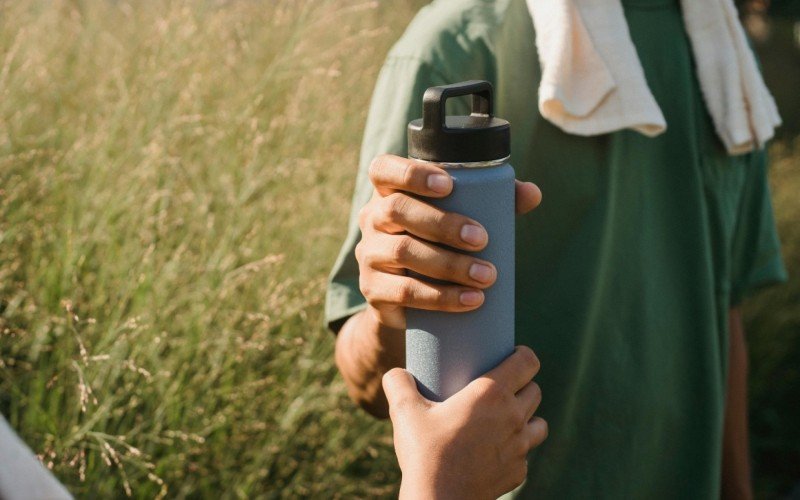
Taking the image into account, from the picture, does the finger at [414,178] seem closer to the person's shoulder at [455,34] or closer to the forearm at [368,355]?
the forearm at [368,355]

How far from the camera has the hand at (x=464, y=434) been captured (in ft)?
3.34

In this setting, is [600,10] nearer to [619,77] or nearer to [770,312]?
[619,77]

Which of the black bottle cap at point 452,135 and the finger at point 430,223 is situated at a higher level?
the black bottle cap at point 452,135

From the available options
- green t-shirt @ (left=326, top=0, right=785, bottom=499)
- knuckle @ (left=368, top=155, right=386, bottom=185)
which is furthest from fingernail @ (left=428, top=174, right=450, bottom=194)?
green t-shirt @ (left=326, top=0, right=785, bottom=499)

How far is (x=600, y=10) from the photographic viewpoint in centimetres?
158

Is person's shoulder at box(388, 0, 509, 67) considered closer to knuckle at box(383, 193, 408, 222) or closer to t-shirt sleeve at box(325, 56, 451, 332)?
t-shirt sleeve at box(325, 56, 451, 332)

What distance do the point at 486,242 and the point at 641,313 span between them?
2.45ft

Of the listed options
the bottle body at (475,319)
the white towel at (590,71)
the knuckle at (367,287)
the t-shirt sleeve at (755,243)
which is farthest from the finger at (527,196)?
the t-shirt sleeve at (755,243)

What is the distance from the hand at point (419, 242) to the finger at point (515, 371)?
0.29 feet

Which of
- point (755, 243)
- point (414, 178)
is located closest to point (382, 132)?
point (414, 178)

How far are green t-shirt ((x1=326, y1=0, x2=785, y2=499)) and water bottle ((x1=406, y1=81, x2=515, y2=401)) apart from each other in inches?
19.6

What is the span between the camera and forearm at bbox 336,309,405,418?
1.39 m

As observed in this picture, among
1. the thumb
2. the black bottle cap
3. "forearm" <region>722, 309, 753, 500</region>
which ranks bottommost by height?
"forearm" <region>722, 309, 753, 500</region>

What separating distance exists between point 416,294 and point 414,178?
0.15 m
